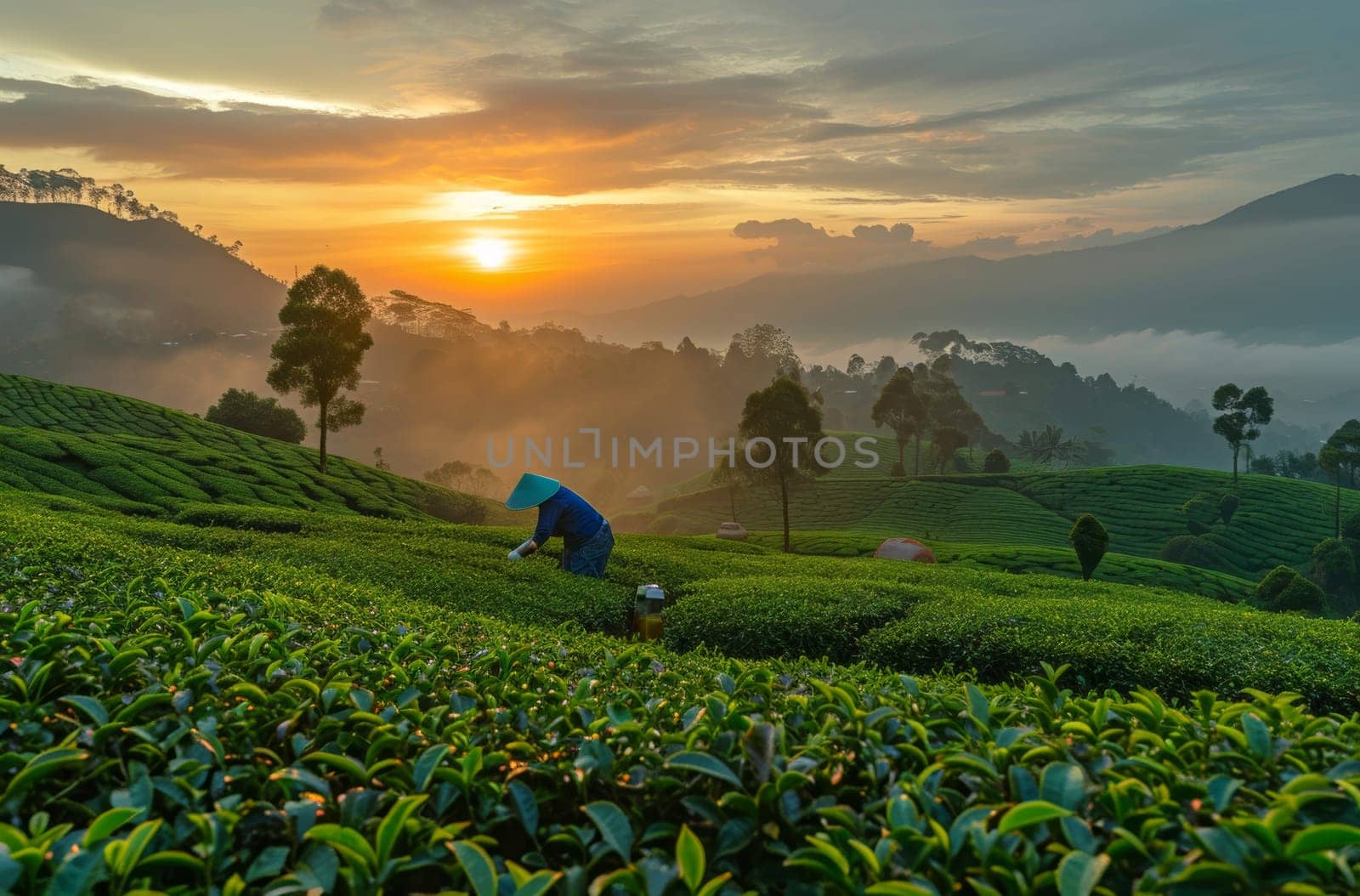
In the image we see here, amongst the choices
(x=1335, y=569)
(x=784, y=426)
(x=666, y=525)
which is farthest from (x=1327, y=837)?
(x=666, y=525)

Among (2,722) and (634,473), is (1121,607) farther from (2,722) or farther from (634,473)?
(634,473)

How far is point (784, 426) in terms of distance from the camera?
116 ft

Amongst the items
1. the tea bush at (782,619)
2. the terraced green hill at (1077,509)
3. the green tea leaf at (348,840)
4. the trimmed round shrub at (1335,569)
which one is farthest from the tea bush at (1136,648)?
the trimmed round shrub at (1335,569)

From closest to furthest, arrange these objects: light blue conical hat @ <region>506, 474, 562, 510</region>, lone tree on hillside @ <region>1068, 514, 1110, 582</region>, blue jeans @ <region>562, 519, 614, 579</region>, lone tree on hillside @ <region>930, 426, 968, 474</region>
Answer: light blue conical hat @ <region>506, 474, 562, 510</region> → blue jeans @ <region>562, 519, 614, 579</region> → lone tree on hillside @ <region>1068, 514, 1110, 582</region> → lone tree on hillside @ <region>930, 426, 968, 474</region>

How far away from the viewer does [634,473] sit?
440 ft

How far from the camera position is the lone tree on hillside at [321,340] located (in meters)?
32.1

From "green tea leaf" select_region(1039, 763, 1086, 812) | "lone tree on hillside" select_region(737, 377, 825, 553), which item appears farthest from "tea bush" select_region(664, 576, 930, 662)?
"lone tree on hillside" select_region(737, 377, 825, 553)

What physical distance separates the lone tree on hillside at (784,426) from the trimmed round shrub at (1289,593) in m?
15.9

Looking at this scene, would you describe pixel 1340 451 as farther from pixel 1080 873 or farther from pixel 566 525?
pixel 1080 873

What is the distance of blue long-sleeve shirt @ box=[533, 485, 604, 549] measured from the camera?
983 centimetres

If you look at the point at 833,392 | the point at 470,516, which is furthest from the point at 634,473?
the point at 470,516

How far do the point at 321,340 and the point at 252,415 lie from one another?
13.2 m

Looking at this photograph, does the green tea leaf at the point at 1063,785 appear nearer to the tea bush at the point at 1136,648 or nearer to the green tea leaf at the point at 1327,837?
the green tea leaf at the point at 1327,837

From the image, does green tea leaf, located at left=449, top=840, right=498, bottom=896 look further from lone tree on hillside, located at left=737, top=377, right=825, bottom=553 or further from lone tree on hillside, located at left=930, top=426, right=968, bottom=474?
lone tree on hillside, located at left=930, top=426, right=968, bottom=474
